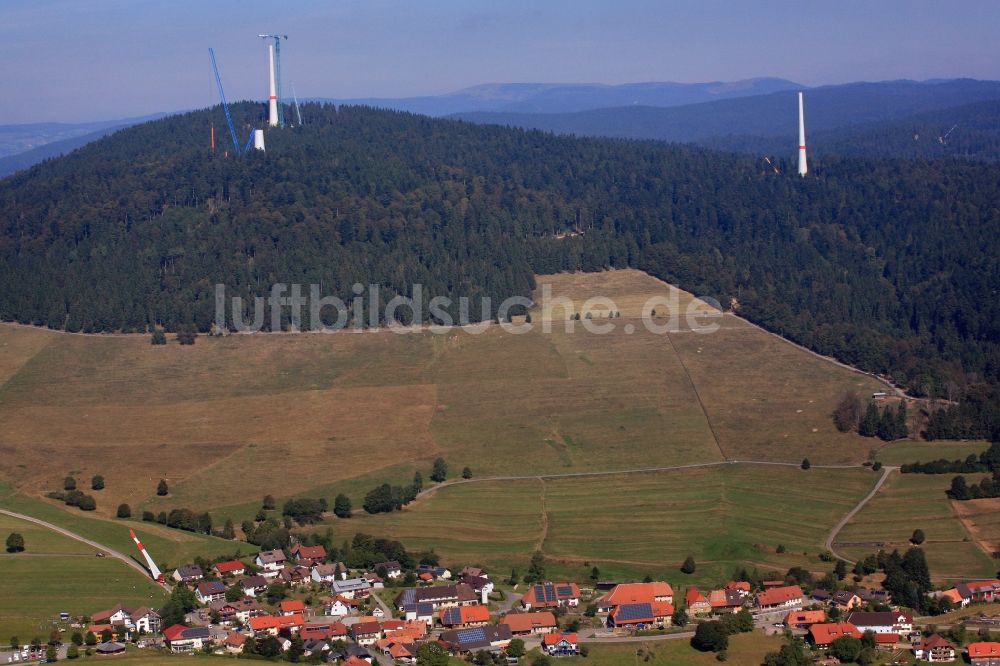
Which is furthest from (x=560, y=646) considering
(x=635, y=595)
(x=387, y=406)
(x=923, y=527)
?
(x=387, y=406)

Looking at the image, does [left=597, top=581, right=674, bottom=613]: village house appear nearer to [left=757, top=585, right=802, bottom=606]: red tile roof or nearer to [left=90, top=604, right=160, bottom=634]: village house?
[left=757, top=585, right=802, bottom=606]: red tile roof

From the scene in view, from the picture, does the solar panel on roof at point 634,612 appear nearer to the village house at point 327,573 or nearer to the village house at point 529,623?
the village house at point 529,623

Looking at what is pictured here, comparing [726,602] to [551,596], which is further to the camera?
[551,596]

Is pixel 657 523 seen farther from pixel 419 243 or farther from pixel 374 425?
pixel 419 243

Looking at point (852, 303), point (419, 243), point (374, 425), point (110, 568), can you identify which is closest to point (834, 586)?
point (110, 568)

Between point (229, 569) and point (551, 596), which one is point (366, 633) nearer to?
point (551, 596)

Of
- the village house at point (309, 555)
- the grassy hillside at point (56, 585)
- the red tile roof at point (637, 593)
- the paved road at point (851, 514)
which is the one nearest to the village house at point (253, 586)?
the grassy hillside at point (56, 585)

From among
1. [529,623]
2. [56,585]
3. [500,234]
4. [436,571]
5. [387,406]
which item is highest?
[500,234]
